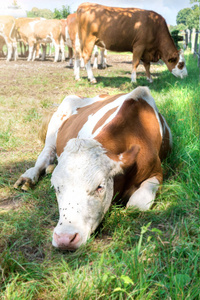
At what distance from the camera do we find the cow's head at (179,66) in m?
8.70

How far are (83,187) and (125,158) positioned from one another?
0.44 meters

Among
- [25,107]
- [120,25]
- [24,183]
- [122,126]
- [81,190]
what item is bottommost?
[25,107]

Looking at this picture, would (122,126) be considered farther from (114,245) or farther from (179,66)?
(179,66)

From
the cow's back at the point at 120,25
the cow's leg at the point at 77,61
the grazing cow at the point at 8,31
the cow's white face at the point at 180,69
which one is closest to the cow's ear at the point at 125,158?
the cow's white face at the point at 180,69

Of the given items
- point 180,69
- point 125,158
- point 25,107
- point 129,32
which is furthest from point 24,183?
point 129,32

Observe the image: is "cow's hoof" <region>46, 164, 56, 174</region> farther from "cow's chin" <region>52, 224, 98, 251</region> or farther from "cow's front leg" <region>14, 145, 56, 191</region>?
"cow's chin" <region>52, 224, 98, 251</region>

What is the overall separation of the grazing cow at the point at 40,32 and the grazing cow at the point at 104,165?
51.4ft

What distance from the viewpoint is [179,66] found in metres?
8.75

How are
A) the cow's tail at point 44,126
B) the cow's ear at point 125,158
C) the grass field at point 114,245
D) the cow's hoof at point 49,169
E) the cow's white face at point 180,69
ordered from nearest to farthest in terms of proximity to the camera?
the grass field at point 114,245
the cow's ear at point 125,158
the cow's hoof at point 49,169
the cow's tail at point 44,126
the cow's white face at point 180,69

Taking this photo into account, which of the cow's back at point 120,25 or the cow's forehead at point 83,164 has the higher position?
the cow's back at point 120,25

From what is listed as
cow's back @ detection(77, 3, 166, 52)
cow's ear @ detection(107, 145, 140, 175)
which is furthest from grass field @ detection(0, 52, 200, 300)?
cow's back @ detection(77, 3, 166, 52)

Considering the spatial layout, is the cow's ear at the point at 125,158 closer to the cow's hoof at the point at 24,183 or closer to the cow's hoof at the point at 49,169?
the cow's hoof at the point at 24,183

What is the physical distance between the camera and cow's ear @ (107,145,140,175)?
2.32 metres

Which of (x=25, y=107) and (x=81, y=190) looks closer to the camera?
(x=81, y=190)
